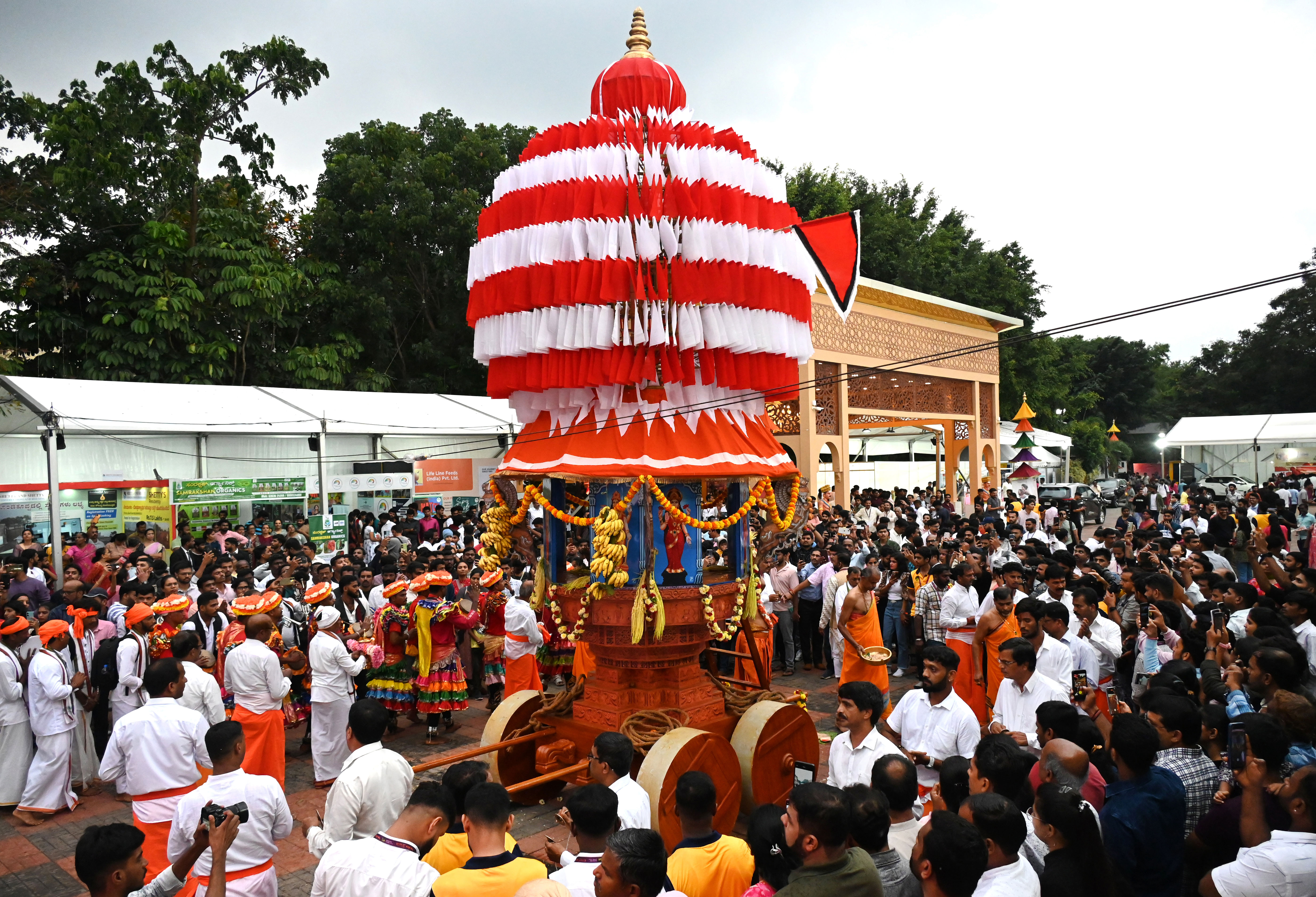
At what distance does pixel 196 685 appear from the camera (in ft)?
20.1

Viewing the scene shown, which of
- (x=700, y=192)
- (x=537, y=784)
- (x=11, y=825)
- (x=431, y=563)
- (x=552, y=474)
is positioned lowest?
(x=11, y=825)

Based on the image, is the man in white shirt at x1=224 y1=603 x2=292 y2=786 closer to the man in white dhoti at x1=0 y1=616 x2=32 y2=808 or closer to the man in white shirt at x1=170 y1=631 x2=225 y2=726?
the man in white shirt at x1=170 y1=631 x2=225 y2=726

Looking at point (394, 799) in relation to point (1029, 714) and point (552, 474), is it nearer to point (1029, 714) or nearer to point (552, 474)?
point (552, 474)

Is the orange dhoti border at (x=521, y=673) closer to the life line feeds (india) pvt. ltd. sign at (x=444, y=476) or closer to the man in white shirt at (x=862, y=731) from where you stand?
the man in white shirt at (x=862, y=731)

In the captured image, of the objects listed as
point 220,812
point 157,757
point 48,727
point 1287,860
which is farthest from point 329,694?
point 1287,860

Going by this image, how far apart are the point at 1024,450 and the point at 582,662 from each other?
20.6 metres

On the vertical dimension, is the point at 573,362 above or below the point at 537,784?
above

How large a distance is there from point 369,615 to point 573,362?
4.87 m

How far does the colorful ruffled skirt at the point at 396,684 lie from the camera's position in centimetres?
878

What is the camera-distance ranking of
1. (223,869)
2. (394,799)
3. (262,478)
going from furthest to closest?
1. (262,478)
2. (394,799)
3. (223,869)

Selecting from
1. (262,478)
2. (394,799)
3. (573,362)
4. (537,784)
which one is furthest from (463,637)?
(262,478)

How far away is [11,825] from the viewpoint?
693 centimetres

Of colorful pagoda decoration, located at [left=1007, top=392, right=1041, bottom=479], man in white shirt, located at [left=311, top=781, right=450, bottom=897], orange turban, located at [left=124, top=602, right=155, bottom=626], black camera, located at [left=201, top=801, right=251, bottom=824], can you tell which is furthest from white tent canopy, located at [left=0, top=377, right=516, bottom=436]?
colorful pagoda decoration, located at [left=1007, top=392, right=1041, bottom=479]

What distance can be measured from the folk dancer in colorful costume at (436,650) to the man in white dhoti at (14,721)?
10.1ft
